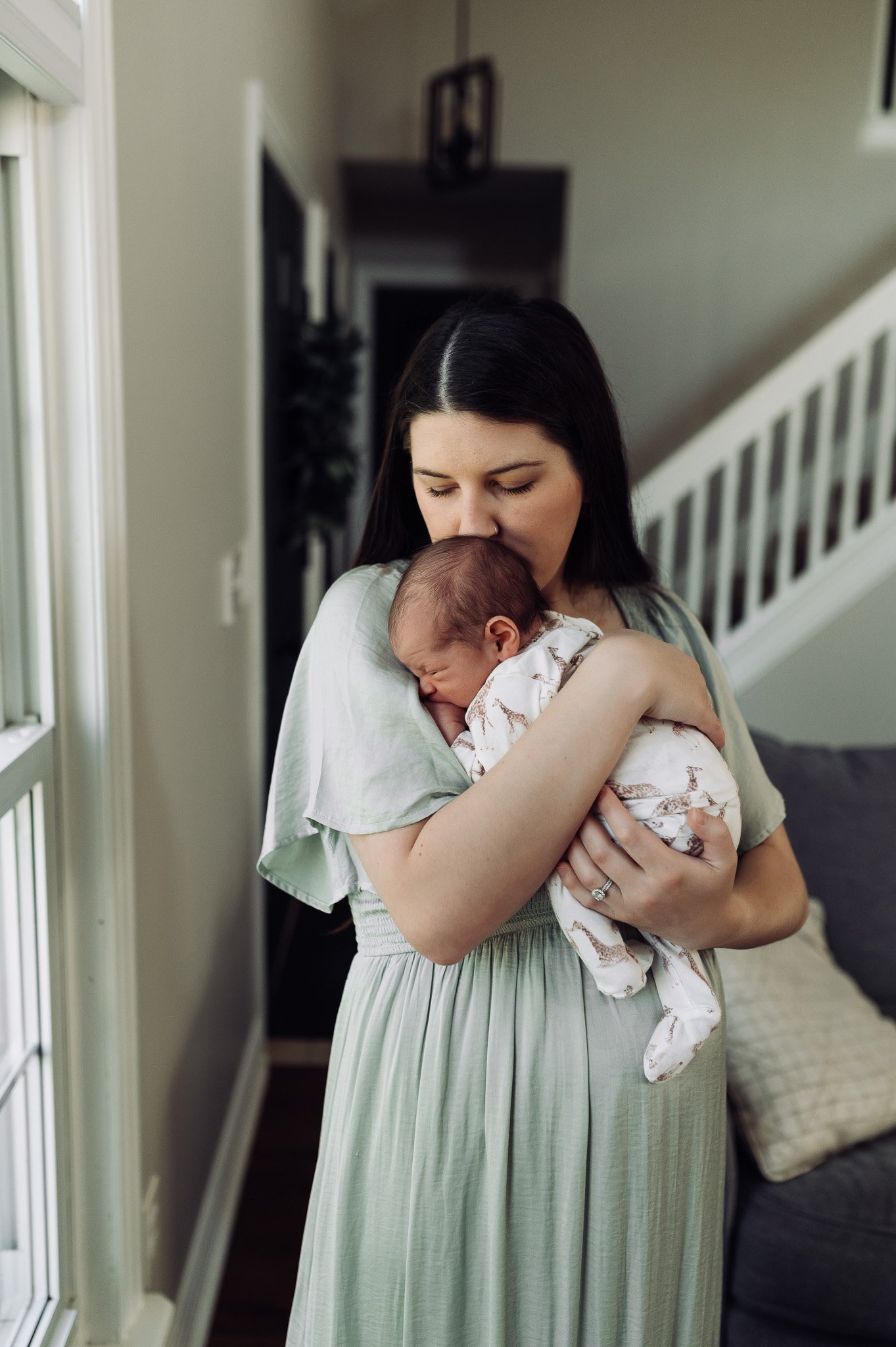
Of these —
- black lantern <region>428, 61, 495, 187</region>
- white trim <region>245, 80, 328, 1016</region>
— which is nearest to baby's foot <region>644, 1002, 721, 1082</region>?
white trim <region>245, 80, 328, 1016</region>

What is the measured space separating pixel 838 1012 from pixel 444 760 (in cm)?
127

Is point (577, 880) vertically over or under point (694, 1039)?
over

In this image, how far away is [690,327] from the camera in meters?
4.69

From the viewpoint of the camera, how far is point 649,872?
91 cm

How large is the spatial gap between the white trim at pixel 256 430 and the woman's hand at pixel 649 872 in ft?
5.32

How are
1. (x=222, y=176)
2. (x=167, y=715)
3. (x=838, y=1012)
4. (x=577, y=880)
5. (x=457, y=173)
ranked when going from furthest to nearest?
(x=457, y=173) → (x=222, y=176) → (x=838, y=1012) → (x=167, y=715) → (x=577, y=880)

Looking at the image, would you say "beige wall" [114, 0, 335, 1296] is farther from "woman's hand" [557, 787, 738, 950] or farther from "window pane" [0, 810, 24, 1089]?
"woman's hand" [557, 787, 738, 950]

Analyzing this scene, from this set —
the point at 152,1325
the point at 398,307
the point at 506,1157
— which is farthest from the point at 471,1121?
the point at 398,307

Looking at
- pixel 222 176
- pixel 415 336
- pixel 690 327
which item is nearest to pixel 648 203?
pixel 690 327

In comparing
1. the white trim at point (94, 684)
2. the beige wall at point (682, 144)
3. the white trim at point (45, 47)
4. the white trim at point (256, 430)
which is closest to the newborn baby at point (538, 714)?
the white trim at point (94, 684)

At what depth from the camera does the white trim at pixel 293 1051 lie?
2.93 m

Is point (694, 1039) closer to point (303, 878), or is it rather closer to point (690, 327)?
point (303, 878)

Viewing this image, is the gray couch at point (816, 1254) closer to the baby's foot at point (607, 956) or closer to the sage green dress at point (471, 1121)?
the sage green dress at point (471, 1121)

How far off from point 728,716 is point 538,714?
0.27 meters
